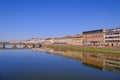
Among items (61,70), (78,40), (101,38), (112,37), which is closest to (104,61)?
(61,70)

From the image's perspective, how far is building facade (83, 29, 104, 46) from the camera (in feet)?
331

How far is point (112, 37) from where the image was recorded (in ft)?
295

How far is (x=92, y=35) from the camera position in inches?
4434

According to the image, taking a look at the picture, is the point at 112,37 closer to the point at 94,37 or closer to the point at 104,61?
the point at 94,37

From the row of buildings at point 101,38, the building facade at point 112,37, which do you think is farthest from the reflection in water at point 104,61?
the row of buildings at point 101,38

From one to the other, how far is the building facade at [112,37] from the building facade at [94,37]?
16.2 feet

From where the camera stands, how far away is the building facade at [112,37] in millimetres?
86000

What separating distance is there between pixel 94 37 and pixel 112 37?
19771 mm

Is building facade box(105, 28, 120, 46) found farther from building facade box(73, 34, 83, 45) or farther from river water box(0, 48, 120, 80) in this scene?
river water box(0, 48, 120, 80)

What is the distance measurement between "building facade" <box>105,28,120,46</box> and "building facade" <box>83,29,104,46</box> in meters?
4.94

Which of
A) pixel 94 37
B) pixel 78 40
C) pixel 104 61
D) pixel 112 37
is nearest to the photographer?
pixel 104 61

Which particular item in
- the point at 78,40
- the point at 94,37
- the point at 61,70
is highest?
the point at 94,37

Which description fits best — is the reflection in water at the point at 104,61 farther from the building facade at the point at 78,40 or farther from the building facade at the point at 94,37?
the building facade at the point at 78,40

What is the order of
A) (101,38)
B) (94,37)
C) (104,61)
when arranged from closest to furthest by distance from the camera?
(104,61), (101,38), (94,37)
